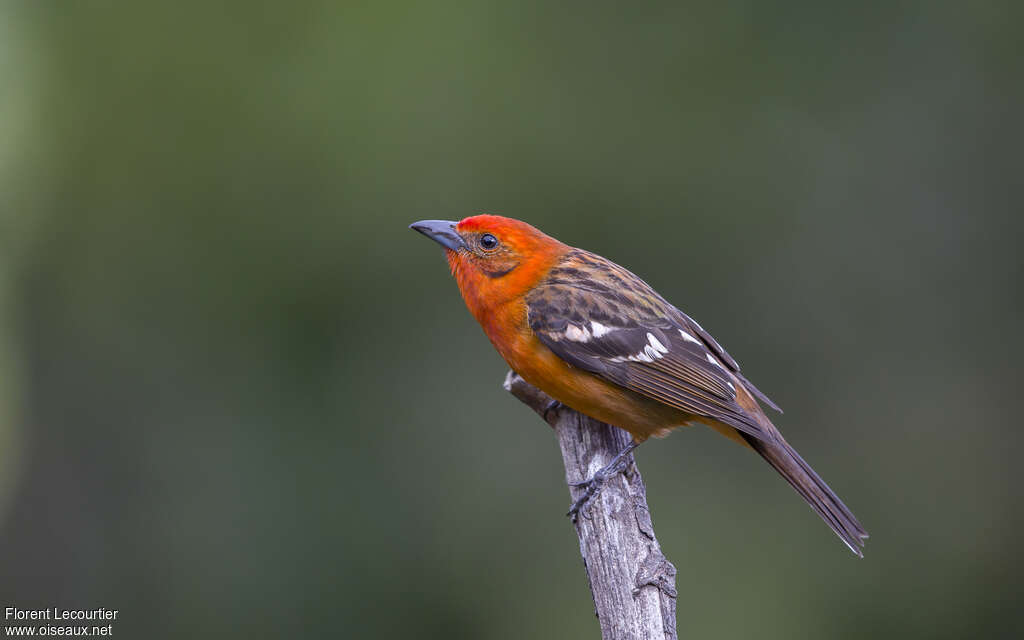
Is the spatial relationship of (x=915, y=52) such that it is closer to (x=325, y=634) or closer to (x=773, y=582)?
(x=773, y=582)

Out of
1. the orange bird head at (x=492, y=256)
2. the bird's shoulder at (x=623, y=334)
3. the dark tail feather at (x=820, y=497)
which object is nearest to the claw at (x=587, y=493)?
the bird's shoulder at (x=623, y=334)

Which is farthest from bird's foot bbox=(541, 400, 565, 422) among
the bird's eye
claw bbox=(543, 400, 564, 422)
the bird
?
the bird's eye

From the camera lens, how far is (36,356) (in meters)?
5.67

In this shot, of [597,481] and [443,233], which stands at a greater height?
[443,233]

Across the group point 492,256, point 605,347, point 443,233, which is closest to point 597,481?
point 605,347

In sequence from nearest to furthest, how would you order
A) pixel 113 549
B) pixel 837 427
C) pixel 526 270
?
pixel 526 270, pixel 113 549, pixel 837 427

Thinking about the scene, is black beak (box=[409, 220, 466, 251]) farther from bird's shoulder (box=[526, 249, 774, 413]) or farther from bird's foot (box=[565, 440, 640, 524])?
bird's foot (box=[565, 440, 640, 524])

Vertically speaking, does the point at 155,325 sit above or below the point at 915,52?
below

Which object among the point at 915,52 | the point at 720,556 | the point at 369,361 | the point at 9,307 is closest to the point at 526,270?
the point at 369,361

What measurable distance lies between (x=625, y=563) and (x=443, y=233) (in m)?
1.86

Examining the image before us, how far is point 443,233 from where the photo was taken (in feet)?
15.3

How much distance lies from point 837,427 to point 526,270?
2437 mm

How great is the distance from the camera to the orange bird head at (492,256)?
4.54 metres

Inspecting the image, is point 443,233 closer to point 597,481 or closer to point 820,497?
point 597,481
